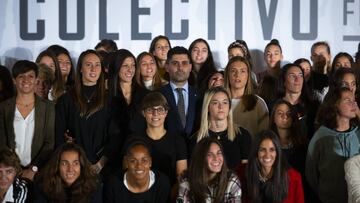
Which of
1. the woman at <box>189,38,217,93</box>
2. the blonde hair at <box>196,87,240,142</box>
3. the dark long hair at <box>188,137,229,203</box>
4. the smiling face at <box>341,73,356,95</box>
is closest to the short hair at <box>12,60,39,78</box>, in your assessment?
the blonde hair at <box>196,87,240,142</box>

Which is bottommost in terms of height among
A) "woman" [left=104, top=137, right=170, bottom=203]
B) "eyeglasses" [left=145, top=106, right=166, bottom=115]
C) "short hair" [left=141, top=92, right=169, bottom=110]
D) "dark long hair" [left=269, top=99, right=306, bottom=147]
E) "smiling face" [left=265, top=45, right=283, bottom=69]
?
"woman" [left=104, top=137, right=170, bottom=203]

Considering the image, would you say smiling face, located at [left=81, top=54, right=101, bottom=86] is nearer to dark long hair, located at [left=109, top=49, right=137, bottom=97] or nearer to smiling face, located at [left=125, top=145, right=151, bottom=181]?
dark long hair, located at [left=109, top=49, right=137, bottom=97]

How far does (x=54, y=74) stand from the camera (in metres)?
6.13

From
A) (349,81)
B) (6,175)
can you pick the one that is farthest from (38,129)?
(349,81)

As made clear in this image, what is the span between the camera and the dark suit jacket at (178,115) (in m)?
5.48

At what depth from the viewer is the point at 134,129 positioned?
5305mm

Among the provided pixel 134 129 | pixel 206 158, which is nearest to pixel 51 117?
pixel 134 129

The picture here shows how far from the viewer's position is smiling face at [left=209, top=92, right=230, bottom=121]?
5172mm

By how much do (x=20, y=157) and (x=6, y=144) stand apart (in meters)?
0.14

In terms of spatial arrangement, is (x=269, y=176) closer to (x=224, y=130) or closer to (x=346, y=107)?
(x=224, y=130)

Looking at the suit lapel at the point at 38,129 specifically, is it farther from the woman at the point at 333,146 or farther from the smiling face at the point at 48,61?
the woman at the point at 333,146

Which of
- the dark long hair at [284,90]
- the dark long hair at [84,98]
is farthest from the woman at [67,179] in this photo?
the dark long hair at [284,90]

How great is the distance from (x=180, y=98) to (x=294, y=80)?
969mm

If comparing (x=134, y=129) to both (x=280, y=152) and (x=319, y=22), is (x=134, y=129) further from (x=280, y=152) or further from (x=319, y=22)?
(x=319, y=22)
